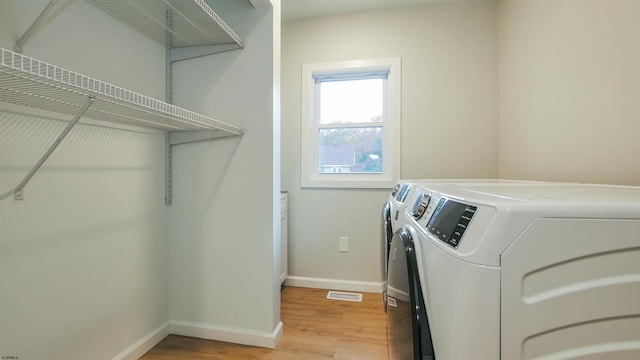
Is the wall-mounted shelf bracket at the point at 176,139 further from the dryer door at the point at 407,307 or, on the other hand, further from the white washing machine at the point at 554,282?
the white washing machine at the point at 554,282

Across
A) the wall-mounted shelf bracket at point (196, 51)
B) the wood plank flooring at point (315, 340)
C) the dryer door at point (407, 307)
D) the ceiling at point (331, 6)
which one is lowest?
the wood plank flooring at point (315, 340)

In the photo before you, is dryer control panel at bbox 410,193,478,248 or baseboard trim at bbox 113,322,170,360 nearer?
dryer control panel at bbox 410,193,478,248

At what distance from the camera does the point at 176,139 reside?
166cm

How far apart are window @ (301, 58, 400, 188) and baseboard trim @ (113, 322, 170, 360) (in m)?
1.41

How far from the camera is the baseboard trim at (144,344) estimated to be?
1392 mm

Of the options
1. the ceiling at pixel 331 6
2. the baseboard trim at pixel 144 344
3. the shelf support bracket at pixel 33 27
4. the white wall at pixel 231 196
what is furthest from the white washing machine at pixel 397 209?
the ceiling at pixel 331 6

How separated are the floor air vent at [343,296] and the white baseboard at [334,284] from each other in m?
0.07

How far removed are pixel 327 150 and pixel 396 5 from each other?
1.30 meters

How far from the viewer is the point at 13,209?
3.12 feet

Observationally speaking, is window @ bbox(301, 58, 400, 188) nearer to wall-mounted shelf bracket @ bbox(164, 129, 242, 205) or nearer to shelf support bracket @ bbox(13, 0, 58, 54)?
wall-mounted shelf bracket @ bbox(164, 129, 242, 205)

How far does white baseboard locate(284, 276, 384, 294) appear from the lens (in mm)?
2295

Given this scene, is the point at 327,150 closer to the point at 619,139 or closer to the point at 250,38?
the point at 250,38

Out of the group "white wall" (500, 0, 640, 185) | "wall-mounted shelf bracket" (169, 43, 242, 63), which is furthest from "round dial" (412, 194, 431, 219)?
"wall-mounted shelf bracket" (169, 43, 242, 63)

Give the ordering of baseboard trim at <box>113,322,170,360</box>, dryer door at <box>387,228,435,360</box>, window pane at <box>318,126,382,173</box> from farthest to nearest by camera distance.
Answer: window pane at <box>318,126,382,173</box>
baseboard trim at <box>113,322,170,360</box>
dryer door at <box>387,228,435,360</box>
